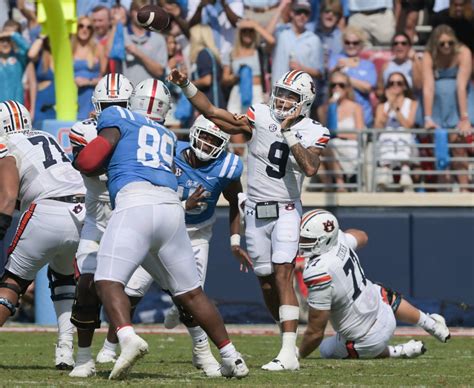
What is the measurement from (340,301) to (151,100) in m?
2.12

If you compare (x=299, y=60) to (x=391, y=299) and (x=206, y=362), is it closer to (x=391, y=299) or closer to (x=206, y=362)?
(x=391, y=299)

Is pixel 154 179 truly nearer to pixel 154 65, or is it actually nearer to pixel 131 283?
pixel 131 283

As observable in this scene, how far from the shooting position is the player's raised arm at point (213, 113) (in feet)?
27.7

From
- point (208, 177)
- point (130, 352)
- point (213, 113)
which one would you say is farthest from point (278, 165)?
point (130, 352)

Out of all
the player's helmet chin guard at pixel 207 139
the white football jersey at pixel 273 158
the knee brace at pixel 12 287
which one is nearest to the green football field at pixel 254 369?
the knee brace at pixel 12 287

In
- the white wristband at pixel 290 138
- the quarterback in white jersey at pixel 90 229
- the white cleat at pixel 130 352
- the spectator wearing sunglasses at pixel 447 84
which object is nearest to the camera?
the white cleat at pixel 130 352

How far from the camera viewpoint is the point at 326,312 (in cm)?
875

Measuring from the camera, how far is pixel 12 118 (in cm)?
850

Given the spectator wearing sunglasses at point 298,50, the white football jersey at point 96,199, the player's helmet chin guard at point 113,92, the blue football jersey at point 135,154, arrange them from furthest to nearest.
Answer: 1. the spectator wearing sunglasses at point 298,50
2. the white football jersey at point 96,199
3. the player's helmet chin guard at point 113,92
4. the blue football jersey at point 135,154

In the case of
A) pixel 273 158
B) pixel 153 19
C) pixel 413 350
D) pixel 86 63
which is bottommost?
pixel 413 350

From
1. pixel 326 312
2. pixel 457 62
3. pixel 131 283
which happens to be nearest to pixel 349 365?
pixel 326 312

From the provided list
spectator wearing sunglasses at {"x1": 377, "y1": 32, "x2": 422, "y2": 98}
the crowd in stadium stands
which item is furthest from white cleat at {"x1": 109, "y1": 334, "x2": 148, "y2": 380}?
spectator wearing sunglasses at {"x1": 377, "y1": 32, "x2": 422, "y2": 98}

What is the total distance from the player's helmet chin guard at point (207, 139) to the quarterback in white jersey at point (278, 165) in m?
0.07

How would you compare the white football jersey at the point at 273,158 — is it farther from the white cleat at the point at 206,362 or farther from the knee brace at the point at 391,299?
the white cleat at the point at 206,362
